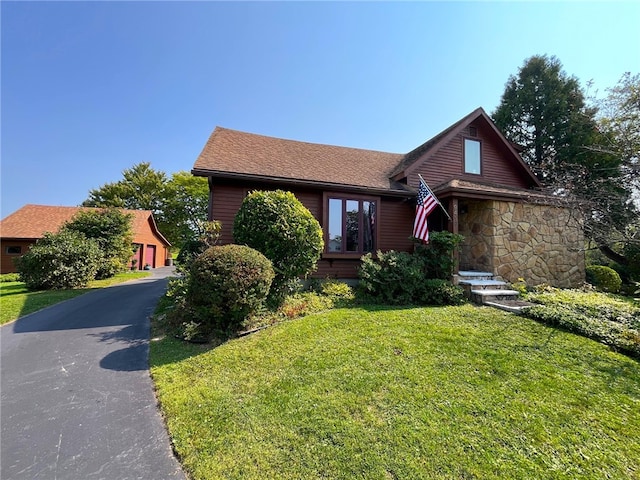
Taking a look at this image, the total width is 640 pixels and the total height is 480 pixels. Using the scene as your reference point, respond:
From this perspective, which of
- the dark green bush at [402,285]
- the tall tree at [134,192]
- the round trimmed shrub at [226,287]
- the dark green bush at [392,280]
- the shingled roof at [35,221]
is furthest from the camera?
the tall tree at [134,192]

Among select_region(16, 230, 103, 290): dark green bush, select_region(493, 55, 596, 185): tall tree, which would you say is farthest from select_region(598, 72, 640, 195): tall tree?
select_region(16, 230, 103, 290): dark green bush

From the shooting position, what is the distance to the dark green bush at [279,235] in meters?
6.77

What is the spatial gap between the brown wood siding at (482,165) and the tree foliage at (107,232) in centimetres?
1665

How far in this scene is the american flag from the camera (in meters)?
7.52

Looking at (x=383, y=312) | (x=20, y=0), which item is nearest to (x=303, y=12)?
(x=20, y=0)

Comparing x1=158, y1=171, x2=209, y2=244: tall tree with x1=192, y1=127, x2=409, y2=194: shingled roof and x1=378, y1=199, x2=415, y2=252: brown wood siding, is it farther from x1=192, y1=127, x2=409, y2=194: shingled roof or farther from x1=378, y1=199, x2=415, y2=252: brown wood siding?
x1=378, y1=199, x2=415, y2=252: brown wood siding

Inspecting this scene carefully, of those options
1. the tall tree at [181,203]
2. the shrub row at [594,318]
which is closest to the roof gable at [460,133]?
the shrub row at [594,318]

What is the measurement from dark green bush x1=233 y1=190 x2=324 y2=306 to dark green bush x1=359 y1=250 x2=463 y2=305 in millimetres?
1707

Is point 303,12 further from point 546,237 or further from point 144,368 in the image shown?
point 546,237

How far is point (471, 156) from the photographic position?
1127cm

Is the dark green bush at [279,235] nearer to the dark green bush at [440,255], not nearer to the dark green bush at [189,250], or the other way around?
the dark green bush at [189,250]

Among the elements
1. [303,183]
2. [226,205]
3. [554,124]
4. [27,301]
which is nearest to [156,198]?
[27,301]

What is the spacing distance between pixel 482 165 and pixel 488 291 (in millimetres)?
6549

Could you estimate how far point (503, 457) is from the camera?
7.88ft
